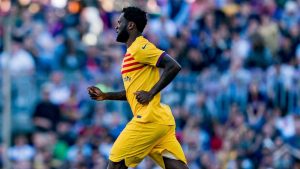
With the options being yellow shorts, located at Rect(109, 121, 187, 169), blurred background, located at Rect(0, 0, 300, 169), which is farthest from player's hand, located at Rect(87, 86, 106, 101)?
blurred background, located at Rect(0, 0, 300, 169)

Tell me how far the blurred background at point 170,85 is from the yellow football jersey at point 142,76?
7056 millimetres

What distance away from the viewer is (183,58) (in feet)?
72.4

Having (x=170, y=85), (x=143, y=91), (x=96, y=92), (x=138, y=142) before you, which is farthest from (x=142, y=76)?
(x=170, y=85)

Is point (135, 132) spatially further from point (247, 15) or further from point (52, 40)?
point (247, 15)

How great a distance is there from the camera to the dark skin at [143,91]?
12.1 m

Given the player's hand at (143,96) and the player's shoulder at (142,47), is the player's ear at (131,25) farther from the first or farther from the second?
the player's hand at (143,96)

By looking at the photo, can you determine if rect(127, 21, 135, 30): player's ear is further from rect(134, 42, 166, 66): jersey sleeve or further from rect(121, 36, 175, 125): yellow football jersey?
rect(134, 42, 166, 66): jersey sleeve

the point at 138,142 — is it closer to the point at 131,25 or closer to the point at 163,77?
the point at 163,77

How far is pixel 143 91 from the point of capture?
40.1 feet

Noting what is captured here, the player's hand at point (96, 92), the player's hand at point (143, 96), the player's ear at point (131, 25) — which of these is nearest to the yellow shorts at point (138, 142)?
the player's hand at point (143, 96)

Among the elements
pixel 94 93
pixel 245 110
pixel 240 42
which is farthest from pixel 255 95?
pixel 94 93

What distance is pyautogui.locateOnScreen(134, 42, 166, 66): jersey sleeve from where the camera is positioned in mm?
12125

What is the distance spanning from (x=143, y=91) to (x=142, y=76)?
0.57 ft

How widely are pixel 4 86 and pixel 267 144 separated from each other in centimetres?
478
